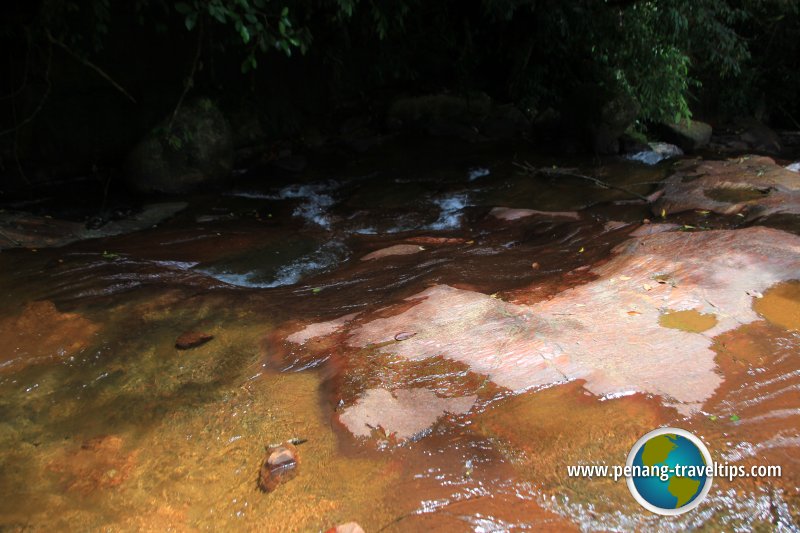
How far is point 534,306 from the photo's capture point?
334 cm

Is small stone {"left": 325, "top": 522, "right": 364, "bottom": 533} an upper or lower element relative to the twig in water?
upper

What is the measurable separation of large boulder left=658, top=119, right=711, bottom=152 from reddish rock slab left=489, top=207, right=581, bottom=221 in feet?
17.4

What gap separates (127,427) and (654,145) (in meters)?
9.58

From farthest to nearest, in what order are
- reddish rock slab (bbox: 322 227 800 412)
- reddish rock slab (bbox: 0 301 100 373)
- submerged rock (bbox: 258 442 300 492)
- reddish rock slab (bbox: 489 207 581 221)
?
1. reddish rock slab (bbox: 489 207 581 221)
2. reddish rock slab (bbox: 0 301 100 373)
3. reddish rock slab (bbox: 322 227 800 412)
4. submerged rock (bbox: 258 442 300 492)

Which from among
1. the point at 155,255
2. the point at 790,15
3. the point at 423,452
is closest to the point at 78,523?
the point at 423,452

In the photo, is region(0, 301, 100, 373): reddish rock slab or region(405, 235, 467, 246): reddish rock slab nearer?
region(0, 301, 100, 373): reddish rock slab

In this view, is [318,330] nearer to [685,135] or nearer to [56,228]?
[56,228]

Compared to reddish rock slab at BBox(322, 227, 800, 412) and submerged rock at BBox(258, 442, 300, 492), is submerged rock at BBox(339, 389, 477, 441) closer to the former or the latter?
reddish rock slab at BBox(322, 227, 800, 412)

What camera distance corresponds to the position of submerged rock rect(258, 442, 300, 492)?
225 cm

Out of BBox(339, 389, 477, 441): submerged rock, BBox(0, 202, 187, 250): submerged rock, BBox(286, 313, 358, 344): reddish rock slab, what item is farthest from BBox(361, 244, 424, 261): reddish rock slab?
BBox(0, 202, 187, 250): submerged rock

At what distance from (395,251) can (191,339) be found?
90.5 inches

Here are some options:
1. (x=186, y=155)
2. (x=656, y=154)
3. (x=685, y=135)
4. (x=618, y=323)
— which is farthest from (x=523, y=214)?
(x=685, y=135)

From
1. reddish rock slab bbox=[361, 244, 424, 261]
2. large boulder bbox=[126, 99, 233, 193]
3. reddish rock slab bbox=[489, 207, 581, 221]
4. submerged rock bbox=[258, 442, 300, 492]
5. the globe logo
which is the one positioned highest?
large boulder bbox=[126, 99, 233, 193]

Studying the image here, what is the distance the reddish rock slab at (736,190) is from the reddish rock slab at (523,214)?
2.96 ft
